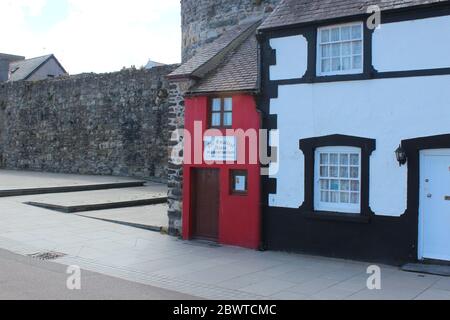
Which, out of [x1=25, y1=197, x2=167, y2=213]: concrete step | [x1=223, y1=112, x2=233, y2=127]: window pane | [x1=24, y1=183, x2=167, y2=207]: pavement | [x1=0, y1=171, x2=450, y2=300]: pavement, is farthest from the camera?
[x1=24, y1=183, x2=167, y2=207]: pavement

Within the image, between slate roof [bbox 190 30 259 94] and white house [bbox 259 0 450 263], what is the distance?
1.68 ft

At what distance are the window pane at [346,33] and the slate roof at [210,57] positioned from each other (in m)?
3.64

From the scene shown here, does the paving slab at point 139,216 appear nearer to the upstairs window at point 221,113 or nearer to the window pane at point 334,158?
the upstairs window at point 221,113

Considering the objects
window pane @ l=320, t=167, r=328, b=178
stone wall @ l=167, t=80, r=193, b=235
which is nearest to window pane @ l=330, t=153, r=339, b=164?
window pane @ l=320, t=167, r=328, b=178

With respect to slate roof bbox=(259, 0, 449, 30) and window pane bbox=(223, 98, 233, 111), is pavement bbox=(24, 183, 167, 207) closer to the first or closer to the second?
window pane bbox=(223, 98, 233, 111)

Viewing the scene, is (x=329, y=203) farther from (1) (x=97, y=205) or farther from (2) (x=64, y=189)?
(2) (x=64, y=189)

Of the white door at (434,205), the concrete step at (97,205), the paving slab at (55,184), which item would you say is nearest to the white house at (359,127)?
the white door at (434,205)

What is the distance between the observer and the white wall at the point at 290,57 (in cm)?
1113

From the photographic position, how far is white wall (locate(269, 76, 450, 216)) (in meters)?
9.67

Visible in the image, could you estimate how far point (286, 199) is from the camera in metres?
11.3
